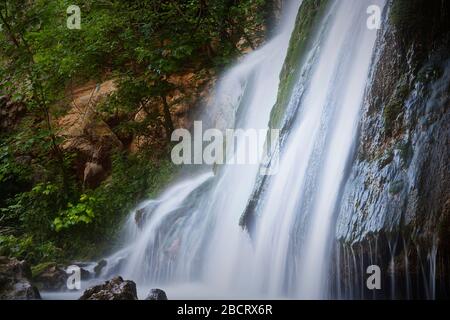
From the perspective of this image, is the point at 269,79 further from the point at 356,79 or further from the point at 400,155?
the point at 400,155

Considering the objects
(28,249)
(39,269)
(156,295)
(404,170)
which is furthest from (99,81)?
(404,170)

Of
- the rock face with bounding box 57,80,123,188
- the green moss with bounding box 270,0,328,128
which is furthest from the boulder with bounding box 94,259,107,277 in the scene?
the green moss with bounding box 270,0,328,128

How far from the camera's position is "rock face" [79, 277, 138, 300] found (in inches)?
158

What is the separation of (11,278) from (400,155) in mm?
3783

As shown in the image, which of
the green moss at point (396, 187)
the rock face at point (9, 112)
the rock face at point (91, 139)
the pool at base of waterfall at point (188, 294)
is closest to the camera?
the green moss at point (396, 187)

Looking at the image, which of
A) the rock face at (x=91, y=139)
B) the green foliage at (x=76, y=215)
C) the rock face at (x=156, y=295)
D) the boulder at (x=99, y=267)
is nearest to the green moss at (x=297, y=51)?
the rock face at (x=156, y=295)

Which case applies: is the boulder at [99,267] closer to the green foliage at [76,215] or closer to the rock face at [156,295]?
the green foliage at [76,215]

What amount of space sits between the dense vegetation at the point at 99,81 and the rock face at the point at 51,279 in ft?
3.38

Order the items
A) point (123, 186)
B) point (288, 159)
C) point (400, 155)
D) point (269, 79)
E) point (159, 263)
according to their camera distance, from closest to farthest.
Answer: point (400, 155)
point (288, 159)
point (159, 263)
point (269, 79)
point (123, 186)

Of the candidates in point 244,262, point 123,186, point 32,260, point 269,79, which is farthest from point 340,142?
point 123,186

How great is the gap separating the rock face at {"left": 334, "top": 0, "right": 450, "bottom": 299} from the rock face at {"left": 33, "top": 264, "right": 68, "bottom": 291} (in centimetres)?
362

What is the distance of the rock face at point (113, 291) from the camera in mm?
4008

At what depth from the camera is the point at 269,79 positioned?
824 cm

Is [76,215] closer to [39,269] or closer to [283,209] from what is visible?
[39,269]
